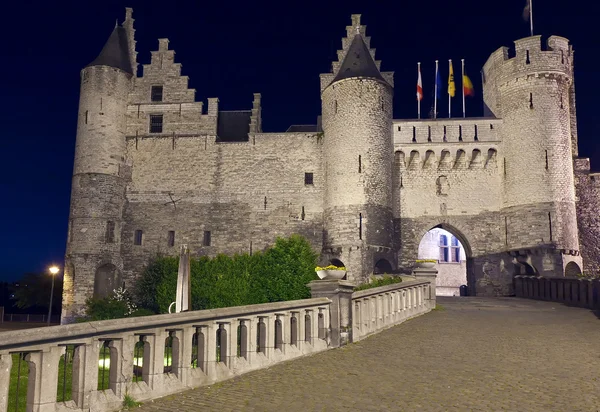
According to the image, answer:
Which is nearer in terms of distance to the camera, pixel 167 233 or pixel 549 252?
pixel 549 252

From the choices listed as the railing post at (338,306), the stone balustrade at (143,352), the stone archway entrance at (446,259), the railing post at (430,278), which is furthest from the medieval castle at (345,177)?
the stone balustrade at (143,352)

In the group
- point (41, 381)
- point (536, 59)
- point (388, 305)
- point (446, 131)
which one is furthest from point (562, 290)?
point (41, 381)

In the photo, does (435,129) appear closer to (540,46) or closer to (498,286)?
(540,46)

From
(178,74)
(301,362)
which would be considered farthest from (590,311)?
(178,74)

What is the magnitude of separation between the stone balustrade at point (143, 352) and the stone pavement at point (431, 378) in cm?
23

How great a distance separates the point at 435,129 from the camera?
1385 inches

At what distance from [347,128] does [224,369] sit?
26.6 meters

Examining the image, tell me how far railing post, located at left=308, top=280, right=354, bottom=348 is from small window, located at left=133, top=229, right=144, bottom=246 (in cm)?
2604

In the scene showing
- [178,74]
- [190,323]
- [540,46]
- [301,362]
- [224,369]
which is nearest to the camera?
[190,323]

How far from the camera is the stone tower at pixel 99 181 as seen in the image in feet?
109

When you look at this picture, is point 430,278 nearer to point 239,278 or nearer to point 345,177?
point 239,278

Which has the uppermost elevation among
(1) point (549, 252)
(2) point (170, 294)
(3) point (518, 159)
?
(3) point (518, 159)

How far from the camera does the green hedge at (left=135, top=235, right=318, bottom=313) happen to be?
94.5ft

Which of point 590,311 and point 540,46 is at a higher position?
point 540,46
